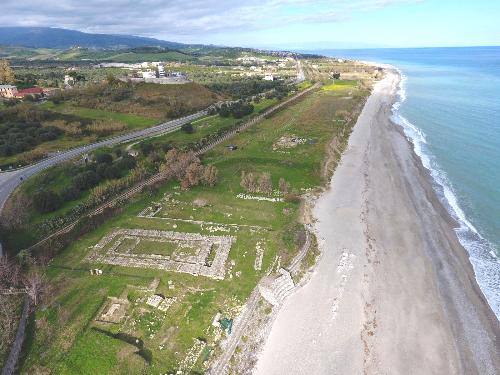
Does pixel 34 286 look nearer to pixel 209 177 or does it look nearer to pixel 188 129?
pixel 209 177

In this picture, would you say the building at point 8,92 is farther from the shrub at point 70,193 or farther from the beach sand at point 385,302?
the beach sand at point 385,302

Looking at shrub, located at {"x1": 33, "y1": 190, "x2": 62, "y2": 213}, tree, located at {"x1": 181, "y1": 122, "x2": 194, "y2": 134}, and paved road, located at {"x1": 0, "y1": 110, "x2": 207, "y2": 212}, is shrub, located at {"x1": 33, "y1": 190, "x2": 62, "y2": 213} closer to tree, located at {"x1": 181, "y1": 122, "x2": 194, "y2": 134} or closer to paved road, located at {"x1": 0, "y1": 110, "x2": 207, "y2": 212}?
paved road, located at {"x1": 0, "y1": 110, "x2": 207, "y2": 212}

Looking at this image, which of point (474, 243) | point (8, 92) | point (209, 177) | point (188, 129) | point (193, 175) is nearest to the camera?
point (474, 243)

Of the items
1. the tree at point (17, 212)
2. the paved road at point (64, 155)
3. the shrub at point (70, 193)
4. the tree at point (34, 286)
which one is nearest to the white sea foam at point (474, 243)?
the tree at point (34, 286)

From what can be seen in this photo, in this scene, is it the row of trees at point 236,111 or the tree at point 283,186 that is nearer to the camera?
the tree at point 283,186

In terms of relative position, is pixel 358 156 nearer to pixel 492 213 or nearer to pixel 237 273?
pixel 492 213

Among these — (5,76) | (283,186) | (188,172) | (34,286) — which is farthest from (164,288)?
(5,76)
